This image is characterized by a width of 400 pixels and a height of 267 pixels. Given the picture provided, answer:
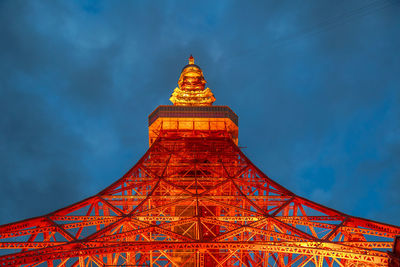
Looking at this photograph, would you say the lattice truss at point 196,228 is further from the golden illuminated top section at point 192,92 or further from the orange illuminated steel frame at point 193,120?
the golden illuminated top section at point 192,92

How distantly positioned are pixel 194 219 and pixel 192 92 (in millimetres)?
21387

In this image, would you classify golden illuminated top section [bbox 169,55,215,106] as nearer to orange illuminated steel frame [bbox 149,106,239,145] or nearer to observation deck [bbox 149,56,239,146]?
observation deck [bbox 149,56,239,146]

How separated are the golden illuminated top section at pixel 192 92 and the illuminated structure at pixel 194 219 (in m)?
0.09

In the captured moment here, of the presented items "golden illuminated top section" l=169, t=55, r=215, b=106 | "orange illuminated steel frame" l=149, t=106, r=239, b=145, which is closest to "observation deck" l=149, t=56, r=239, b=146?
"orange illuminated steel frame" l=149, t=106, r=239, b=145

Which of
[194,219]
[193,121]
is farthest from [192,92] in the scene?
[194,219]

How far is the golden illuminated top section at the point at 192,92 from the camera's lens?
116ft

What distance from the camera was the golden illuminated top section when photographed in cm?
3544

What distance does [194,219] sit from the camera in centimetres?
1616

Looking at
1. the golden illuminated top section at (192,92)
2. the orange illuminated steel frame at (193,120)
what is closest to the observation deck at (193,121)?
the orange illuminated steel frame at (193,120)

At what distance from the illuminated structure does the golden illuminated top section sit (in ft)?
0.31

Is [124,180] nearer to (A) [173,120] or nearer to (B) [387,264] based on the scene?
(A) [173,120]

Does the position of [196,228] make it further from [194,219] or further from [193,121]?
[193,121]

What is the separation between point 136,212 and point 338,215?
8.88m

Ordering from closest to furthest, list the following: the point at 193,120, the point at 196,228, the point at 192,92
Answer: the point at 196,228, the point at 193,120, the point at 192,92
